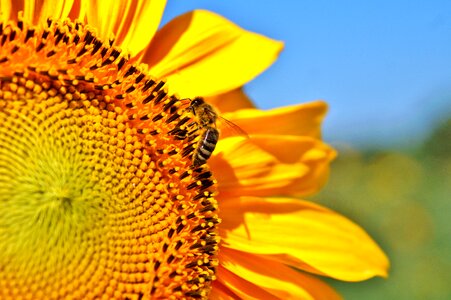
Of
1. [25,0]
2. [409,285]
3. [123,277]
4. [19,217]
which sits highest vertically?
[25,0]

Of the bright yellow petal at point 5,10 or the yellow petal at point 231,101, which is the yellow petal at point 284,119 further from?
the bright yellow petal at point 5,10

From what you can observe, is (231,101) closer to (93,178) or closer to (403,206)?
(93,178)

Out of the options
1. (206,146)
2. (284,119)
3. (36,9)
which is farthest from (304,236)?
(36,9)

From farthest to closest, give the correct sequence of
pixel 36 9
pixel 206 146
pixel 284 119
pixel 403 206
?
pixel 403 206 → pixel 284 119 → pixel 206 146 → pixel 36 9

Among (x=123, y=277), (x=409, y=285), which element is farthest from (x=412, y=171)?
(x=123, y=277)

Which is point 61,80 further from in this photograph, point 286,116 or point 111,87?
point 286,116

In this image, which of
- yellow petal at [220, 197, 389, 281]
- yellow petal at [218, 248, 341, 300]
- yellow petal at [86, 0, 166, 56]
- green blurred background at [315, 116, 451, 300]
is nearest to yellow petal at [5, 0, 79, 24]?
yellow petal at [86, 0, 166, 56]

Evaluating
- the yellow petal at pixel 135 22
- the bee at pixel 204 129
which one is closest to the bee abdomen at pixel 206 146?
the bee at pixel 204 129

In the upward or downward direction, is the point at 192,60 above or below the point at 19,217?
above

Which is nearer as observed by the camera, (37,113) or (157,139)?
(37,113)
